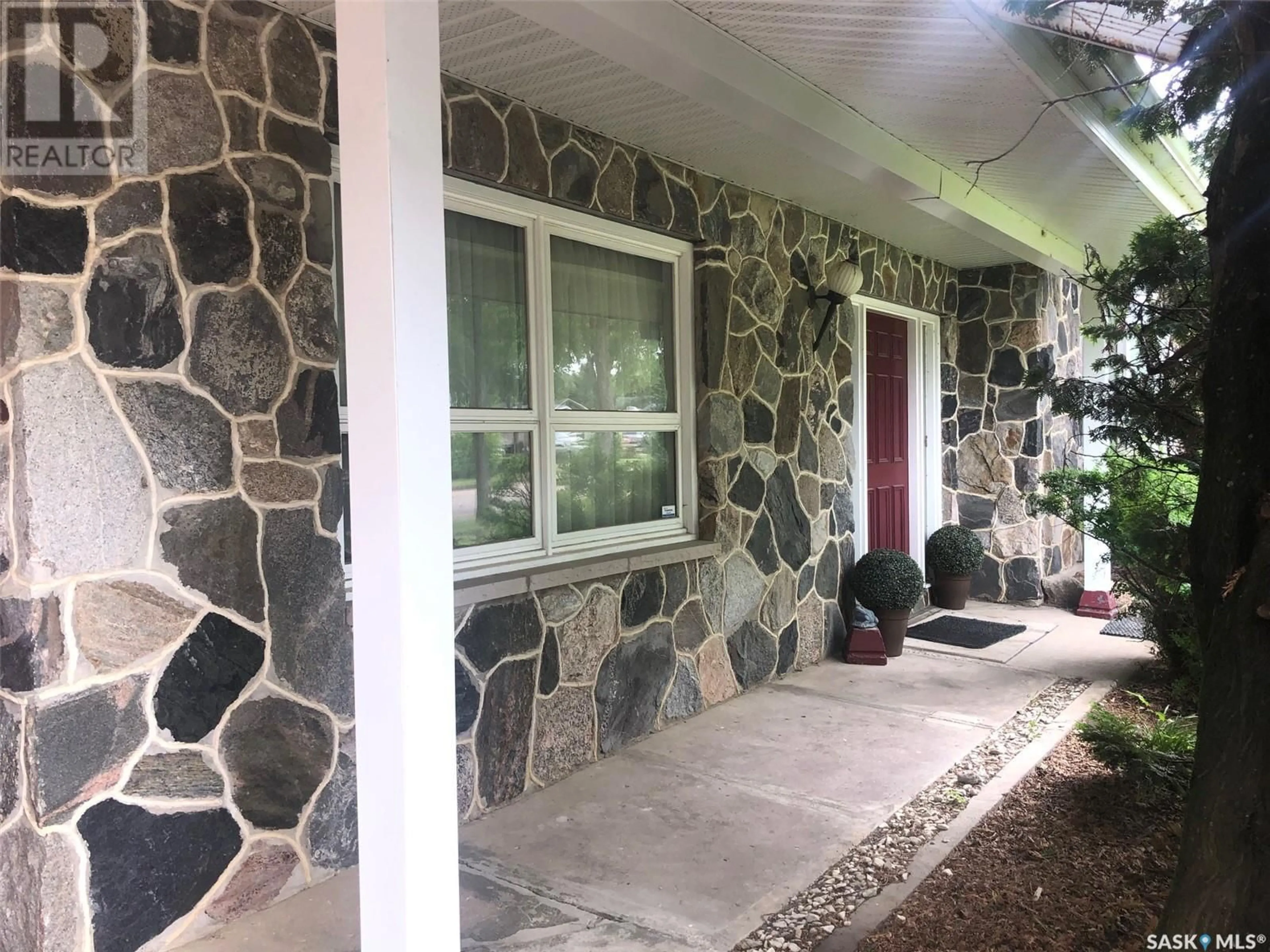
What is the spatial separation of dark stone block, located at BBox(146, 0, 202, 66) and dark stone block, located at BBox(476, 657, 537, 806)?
2.13 meters

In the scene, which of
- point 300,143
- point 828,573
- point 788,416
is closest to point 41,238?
point 300,143

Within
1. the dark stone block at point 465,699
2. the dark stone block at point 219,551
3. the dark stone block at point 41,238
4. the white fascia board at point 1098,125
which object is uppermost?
the white fascia board at point 1098,125

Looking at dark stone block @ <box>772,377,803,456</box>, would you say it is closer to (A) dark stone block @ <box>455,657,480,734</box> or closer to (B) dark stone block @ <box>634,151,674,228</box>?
(B) dark stone block @ <box>634,151,674,228</box>

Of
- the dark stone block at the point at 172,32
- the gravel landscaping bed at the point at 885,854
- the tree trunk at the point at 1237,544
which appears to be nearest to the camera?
the tree trunk at the point at 1237,544

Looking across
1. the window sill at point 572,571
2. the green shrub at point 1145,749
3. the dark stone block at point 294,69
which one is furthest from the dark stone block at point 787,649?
the dark stone block at point 294,69

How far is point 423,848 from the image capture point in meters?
1.71

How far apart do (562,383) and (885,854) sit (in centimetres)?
217

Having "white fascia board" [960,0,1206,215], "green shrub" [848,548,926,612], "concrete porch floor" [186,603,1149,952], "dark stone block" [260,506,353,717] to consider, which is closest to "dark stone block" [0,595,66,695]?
"dark stone block" [260,506,353,717]

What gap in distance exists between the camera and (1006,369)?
6785 mm

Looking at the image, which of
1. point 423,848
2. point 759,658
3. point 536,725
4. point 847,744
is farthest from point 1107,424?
point 423,848

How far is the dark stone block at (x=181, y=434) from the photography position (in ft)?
7.42

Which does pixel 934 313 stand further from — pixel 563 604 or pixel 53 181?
pixel 53 181

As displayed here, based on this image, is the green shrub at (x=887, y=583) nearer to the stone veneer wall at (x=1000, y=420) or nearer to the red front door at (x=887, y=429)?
the red front door at (x=887, y=429)

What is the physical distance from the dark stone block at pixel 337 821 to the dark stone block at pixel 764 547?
2437 millimetres
